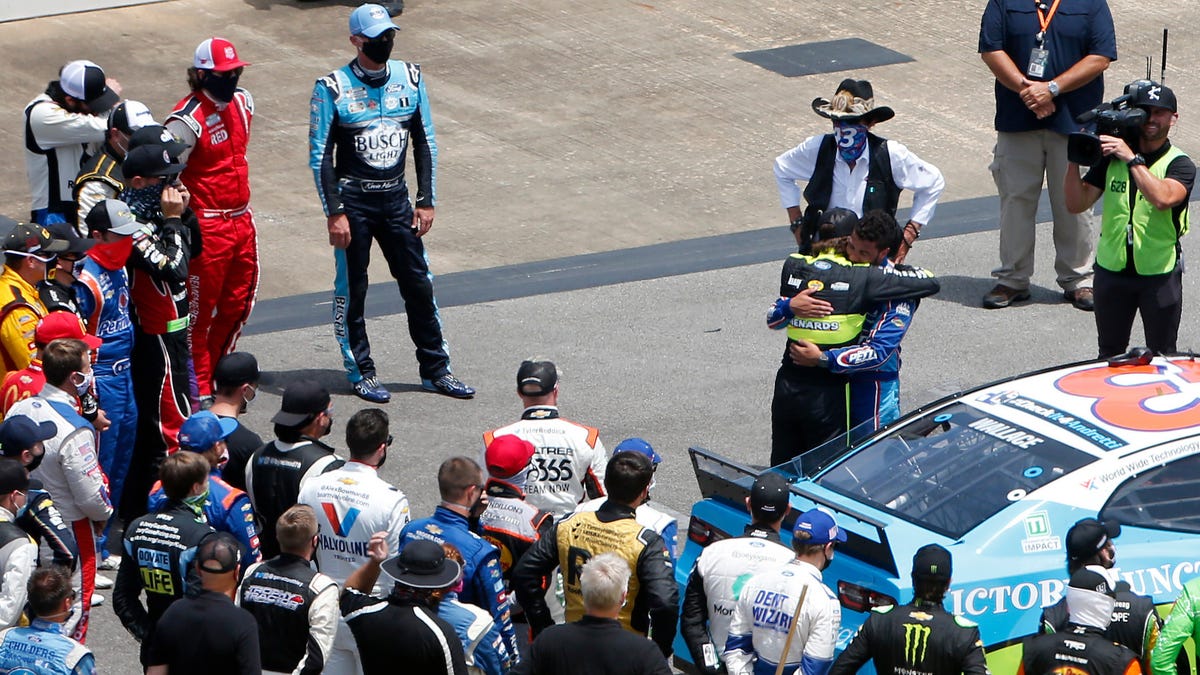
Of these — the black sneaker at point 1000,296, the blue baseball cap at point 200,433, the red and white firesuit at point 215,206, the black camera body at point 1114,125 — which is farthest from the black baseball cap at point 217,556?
the black sneaker at point 1000,296

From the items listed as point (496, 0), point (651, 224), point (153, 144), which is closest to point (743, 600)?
point (153, 144)

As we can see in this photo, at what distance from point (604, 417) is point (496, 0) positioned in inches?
387

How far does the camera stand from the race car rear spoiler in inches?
265

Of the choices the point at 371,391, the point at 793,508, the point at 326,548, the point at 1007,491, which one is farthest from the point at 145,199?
the point at 1007,491

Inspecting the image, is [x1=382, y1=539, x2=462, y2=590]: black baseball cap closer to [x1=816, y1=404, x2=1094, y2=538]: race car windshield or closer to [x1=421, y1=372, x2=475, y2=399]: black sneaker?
[x1=816, y1=404, x2=1094, y2=538]: race car windshield

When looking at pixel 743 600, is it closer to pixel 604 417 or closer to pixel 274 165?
pixel 604 417

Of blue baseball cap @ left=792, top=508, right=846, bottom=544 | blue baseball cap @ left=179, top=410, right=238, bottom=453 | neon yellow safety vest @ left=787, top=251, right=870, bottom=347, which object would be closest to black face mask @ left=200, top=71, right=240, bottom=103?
blue baseball cap @ left=179, top=410, right=238, bottom=453

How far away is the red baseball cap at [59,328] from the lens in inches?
327

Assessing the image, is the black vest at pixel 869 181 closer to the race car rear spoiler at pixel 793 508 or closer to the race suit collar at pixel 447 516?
the race car rear spoiler at pixel 793 508

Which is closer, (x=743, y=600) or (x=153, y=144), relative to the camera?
(x=743, y=600)

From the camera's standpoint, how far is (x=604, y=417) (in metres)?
11.0

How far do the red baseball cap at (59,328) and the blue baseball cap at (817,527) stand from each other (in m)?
3.66

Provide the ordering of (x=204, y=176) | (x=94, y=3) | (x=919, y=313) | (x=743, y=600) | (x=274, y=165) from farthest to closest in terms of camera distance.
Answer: (x=94, y=3) → (x=274, y=165) → (x=919, y=313) → (x=204, y=176) → (x=743, y=600)

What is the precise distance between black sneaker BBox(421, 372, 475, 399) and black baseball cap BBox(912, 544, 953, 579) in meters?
5.40
